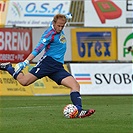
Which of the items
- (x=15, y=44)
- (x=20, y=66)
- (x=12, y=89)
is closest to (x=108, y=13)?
(x=15, y=44)

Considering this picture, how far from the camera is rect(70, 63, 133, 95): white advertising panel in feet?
85.6

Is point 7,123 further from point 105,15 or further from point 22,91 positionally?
point 105,15

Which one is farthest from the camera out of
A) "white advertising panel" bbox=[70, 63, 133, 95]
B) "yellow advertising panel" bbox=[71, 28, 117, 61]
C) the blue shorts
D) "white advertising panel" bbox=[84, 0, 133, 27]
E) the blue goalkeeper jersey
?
"white advertising panel" bbox=[84, 0, 133, 27]

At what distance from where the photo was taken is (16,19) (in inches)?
1298

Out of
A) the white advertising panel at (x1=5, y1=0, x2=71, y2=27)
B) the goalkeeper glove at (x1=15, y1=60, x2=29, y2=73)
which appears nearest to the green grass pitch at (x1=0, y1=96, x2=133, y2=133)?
the goalkeeper glove at (x1=15, y1=60, x2=29, y2=73)

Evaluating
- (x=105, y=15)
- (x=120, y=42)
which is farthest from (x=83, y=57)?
(x=105, y=15)

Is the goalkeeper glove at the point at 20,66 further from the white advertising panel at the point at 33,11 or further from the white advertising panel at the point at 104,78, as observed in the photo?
the white advertising panel at the point at 33,11

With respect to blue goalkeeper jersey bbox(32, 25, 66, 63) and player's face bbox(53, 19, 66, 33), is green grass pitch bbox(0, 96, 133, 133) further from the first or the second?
player's face bbox(53, 19, 66, 33)

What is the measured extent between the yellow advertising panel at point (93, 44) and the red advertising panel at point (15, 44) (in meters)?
2.00

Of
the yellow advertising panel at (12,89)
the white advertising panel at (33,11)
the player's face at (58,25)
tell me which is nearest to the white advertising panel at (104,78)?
the yellow advertising panel at (12,89)

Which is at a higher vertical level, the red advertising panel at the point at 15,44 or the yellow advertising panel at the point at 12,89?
the red advertising panel at the point at 15,44

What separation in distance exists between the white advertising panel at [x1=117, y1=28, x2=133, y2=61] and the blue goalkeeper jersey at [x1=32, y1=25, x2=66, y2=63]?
15.8 m

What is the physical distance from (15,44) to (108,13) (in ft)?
19.6

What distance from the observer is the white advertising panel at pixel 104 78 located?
1027 inches
